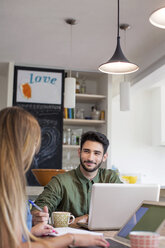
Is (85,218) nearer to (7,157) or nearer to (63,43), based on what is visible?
(7,157)

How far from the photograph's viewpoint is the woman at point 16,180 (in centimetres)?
94

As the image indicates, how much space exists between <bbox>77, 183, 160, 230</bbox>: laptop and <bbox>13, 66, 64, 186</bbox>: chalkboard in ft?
10.9

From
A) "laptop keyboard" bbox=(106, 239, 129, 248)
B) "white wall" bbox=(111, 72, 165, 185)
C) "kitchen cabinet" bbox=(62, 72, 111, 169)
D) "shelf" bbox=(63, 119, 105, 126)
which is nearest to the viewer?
"laptop keyboard" bbox=(106, 239, 129, 248)

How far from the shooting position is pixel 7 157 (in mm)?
976

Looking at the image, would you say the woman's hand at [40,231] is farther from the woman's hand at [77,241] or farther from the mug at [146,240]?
the mug at [146,240]

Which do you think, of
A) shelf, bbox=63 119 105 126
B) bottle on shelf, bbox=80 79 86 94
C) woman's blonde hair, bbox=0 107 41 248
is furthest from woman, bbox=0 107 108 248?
bottle on shelf, bbox=80 79 86 94

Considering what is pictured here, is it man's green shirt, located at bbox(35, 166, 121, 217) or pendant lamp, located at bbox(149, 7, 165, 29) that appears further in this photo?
pendant lamp, located at bbox(149, 7, 165, 29)

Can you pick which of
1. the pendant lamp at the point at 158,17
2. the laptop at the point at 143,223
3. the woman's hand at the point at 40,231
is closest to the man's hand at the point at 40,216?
the woman's hand at the point at 40,231

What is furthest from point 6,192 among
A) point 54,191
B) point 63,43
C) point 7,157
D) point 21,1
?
point 63,43

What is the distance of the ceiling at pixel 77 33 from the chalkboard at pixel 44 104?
0.62 feet

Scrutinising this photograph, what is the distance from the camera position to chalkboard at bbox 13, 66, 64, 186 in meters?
4.81

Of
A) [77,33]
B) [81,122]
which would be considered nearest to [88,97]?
[81,122]

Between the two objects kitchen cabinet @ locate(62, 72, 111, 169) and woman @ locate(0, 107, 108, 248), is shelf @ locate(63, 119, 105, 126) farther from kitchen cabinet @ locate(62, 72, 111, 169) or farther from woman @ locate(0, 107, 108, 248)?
woman @ locate(0, 107, 108, 248)

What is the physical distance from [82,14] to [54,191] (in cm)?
197
